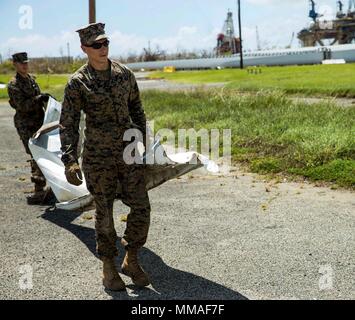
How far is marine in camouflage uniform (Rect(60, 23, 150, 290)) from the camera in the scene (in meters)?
4.19

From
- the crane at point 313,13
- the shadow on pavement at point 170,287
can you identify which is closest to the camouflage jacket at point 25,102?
the shadow on pavement at point 170,287

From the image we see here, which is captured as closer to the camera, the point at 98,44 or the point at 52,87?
the point at 98,44

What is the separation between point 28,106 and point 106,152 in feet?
11.3

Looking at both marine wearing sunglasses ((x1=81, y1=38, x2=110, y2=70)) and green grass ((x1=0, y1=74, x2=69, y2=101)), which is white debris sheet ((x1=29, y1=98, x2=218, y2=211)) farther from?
green grass ((x1=0, y1=74, x2=69, y2=101))

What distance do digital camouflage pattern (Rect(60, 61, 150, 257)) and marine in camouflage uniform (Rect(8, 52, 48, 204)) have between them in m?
3.23

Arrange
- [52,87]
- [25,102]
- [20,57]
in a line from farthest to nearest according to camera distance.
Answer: [52,87] → [25,102] → [20,57]

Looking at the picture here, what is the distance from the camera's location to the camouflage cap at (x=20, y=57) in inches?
273

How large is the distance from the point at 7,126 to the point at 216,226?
46.5 feet

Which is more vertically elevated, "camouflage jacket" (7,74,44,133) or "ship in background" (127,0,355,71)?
"ship in background" (127,0,355,71)

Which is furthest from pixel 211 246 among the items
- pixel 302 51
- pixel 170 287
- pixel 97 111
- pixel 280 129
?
pixel 302 51

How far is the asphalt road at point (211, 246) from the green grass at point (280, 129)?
2.70ft

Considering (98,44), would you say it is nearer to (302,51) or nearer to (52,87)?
(52,87)

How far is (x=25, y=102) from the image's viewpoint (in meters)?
7.24

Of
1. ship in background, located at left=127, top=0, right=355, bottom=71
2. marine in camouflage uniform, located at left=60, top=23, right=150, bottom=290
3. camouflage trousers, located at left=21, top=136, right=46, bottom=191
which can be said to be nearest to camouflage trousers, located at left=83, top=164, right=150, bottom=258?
marine in camouflage uniform, located at left=60, top=23, right=150, bottom=290
